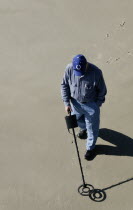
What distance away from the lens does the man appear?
5.79 meters

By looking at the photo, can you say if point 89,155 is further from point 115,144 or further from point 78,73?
point 78,73

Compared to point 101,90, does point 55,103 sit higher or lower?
lower

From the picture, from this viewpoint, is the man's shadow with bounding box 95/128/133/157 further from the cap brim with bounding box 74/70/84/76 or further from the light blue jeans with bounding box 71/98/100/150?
the cap brim with bounding box 74/70/84/76

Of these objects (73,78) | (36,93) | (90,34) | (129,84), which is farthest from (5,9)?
(73,78)

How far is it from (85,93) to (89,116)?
0.45 meters

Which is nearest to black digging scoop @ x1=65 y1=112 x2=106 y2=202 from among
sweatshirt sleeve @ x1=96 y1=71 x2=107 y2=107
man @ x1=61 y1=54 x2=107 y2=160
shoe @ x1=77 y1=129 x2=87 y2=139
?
man @ x1=61 y1=54 x2=107 y2=160

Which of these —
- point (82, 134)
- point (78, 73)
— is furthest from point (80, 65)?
point (82, 134)

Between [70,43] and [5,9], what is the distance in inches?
80.2

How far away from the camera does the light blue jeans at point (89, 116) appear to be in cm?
622

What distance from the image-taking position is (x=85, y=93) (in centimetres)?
602

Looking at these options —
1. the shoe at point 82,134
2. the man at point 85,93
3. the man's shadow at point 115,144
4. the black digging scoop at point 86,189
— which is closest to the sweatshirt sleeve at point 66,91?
the man at point 85,93

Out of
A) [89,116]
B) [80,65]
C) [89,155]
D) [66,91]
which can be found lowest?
[89,155]

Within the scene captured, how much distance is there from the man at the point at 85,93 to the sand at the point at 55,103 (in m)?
0.52

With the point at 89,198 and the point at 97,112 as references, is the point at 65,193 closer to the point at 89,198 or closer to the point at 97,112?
the point at 89,198
